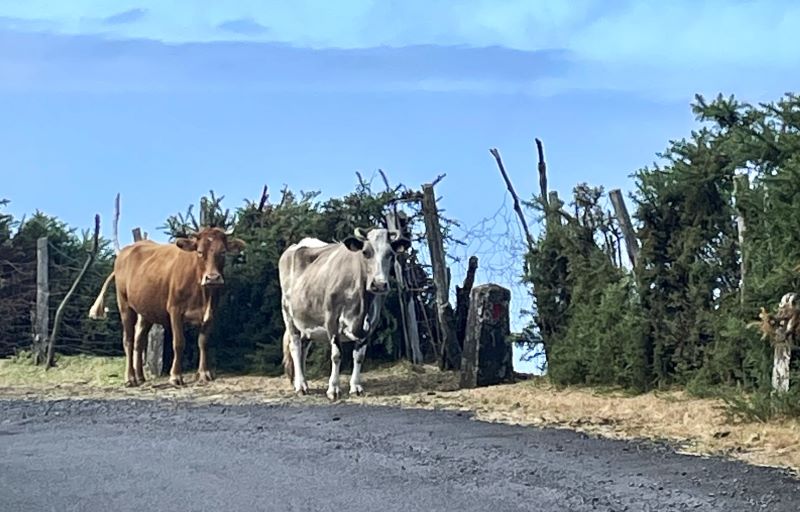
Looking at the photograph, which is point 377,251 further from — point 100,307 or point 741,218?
point 100,307

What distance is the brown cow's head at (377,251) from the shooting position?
13.6 metres

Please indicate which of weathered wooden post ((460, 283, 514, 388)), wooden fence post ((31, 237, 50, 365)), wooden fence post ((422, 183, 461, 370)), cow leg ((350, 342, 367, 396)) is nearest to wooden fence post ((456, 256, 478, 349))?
wooden fence post ((422, 183, 461, 370))

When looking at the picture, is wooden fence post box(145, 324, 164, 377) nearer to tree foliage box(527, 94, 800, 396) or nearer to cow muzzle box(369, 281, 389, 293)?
cow muzzle box(369, 281, 389, 293)

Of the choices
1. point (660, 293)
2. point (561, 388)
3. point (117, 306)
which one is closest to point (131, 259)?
point (117, 306)

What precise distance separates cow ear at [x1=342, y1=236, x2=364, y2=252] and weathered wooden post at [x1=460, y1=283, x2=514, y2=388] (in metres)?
1.49

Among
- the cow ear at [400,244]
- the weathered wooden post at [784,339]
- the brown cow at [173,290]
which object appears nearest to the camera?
the weathered wooden post at [784,339]

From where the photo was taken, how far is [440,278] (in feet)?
50.5

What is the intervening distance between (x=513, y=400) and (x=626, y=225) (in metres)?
2.19

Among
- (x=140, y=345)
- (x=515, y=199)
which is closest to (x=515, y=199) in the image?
(x=515, y=199)

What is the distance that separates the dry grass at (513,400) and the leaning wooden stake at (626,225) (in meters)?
1.50

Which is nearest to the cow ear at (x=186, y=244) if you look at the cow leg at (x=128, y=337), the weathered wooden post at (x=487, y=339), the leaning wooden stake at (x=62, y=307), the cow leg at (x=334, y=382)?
the cow leg at (x=128, y=337)

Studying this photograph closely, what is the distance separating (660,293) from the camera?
39.7 feet

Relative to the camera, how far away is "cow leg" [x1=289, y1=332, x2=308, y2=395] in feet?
46.6

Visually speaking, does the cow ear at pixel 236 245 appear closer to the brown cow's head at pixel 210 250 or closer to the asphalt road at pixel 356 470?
the brown cow's head at pixel 210 250
